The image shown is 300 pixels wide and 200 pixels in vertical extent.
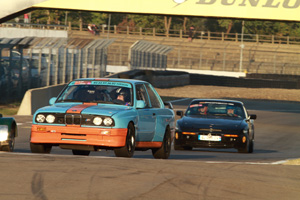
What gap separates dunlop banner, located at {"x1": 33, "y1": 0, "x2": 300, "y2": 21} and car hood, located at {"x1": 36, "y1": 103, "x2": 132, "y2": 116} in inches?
440

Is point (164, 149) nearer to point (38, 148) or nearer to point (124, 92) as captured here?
point (124, 92)

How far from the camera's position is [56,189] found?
800 centimetres

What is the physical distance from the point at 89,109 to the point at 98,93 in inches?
35.3

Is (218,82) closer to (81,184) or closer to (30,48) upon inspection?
(30,48)

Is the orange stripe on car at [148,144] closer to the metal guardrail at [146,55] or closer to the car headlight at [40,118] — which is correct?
the car headlight at [40,118]

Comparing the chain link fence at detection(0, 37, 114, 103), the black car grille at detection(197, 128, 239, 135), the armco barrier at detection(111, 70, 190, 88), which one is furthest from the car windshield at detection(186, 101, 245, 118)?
the armco barrier at detection(111, 70, 190, 88)

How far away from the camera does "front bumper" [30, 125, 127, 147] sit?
11.8 m

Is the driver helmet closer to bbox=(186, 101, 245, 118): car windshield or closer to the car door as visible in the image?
the car door

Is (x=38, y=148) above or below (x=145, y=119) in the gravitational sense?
below

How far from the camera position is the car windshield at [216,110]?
17969 millimetres

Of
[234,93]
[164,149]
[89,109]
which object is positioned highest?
[89,109]

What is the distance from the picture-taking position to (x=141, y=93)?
44.0ft

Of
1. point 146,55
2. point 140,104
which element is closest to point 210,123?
point 140,104

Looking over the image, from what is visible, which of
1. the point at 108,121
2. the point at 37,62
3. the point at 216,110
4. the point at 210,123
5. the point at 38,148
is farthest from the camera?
the point at 37,62
